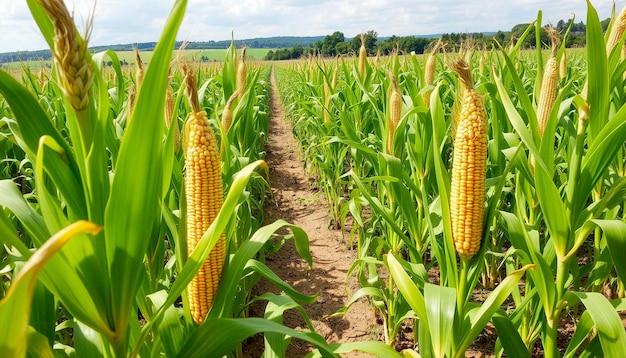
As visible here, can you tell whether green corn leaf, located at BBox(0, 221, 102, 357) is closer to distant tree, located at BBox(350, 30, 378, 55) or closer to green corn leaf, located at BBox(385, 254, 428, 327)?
→ green corn leaf, located at BBox(385, 254, 428, 327)

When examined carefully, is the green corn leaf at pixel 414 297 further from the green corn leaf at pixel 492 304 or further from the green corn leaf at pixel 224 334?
the green corn leaf at pixel 224 334

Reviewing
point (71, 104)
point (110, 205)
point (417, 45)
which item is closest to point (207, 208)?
point (110, 205)

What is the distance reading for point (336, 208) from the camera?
5.21m

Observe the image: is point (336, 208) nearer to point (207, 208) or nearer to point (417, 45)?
point (207, 208)

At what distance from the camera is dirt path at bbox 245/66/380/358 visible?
3.43 meters

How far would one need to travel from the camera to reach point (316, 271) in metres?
4.38

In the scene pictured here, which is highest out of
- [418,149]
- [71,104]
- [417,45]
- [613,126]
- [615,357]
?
[417,45]

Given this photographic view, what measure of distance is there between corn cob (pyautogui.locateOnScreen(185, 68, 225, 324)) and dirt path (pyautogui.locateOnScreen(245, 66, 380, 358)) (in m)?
1.67

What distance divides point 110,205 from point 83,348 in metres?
0.67

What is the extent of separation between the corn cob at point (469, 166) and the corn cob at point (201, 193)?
96 cm

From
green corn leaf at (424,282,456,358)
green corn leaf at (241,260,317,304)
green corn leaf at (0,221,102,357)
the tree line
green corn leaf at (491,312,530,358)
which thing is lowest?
green corn leaf at (491,312,530,358)

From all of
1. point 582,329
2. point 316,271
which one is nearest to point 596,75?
point 582,329

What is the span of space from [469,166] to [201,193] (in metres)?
1.05

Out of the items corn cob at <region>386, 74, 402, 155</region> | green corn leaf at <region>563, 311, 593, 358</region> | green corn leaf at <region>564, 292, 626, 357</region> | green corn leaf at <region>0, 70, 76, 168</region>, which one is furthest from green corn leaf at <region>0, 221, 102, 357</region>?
corn cob at <region>386, 74, 402, 155</region>
